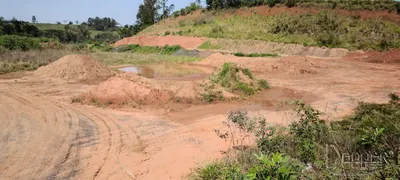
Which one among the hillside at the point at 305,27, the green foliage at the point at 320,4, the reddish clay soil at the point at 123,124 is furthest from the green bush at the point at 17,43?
the green foliage at the point at 320,4

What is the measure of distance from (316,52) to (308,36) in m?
5.36

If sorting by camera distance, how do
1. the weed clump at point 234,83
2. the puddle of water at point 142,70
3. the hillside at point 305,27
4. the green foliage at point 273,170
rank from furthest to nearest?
the hillside at point 305,27 → the puddle of water at point 142,70 → the weed clump at point 234,83 → the green foliage at point 273,170

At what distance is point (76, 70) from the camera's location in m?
17.6

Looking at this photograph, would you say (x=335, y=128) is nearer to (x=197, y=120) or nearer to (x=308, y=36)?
(x=197, y=120)

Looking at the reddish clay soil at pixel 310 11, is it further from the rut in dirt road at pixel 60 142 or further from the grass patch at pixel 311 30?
the rut in dirt road at pixel 60 142

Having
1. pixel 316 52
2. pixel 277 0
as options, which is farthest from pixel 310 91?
pixel 277 0

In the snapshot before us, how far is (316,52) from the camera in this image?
27.6 meters

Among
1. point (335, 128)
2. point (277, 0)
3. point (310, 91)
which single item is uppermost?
point (277, 0)

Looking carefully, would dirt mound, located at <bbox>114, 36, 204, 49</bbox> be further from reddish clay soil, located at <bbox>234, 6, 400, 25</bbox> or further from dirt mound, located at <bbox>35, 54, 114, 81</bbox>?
dirt mound, located at <bbox>35, 54, 114, 81</bbox>

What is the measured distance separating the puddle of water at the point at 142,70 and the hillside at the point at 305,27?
557 inches

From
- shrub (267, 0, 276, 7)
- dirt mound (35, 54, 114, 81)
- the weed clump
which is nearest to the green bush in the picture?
dirt mound (35, 54, 114, 81)

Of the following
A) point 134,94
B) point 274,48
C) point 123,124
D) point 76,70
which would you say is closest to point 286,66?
point 274,48

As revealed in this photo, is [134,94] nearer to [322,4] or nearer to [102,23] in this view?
[322,4]

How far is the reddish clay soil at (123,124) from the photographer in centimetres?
649
